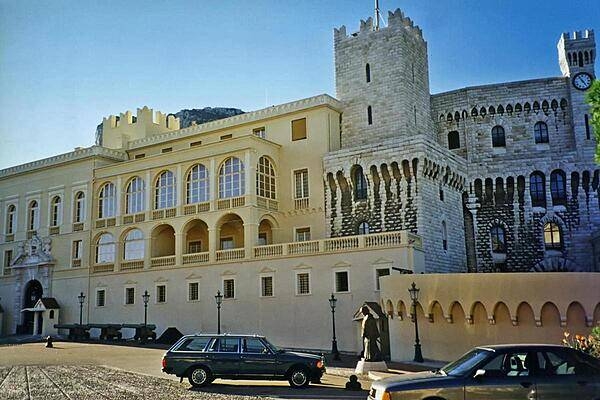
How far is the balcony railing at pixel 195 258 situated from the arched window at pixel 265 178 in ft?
17.1

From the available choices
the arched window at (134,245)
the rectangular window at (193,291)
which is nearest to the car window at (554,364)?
the rectangular window at (193,291)

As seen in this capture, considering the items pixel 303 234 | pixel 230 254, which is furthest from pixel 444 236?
pixel 230 254

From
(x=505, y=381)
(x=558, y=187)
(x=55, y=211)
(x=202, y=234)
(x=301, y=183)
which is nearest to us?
(x=505, y=381)

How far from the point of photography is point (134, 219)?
42.1 m

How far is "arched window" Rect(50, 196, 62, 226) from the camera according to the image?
4698cm

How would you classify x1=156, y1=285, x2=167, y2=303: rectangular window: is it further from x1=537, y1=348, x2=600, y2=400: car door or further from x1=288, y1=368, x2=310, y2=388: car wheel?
x1=537, y1=348, x2=600, y2=400: car door

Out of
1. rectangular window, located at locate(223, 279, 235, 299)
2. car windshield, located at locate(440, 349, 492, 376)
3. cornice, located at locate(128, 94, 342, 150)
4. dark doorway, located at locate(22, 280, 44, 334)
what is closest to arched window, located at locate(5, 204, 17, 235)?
dark doorway, located at locate(22, 280, 44, 334)

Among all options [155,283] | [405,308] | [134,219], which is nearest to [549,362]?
[405,308]

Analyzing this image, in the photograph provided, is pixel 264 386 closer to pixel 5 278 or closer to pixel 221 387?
pixel 221 387

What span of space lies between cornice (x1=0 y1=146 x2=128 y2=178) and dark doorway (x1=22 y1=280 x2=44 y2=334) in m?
9.23

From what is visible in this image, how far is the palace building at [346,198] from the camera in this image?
33625 millimetres

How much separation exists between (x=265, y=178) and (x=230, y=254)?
520 cm

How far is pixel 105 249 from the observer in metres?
43.7

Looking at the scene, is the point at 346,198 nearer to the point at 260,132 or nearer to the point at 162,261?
the point at 260,132
